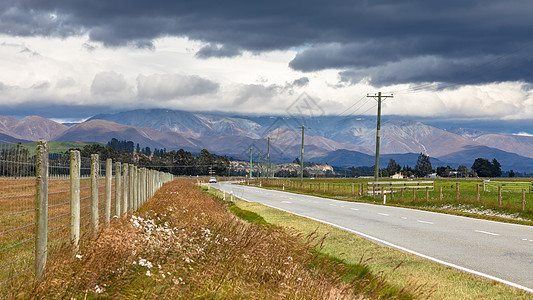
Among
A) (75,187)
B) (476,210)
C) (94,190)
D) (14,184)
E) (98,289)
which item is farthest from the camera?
(476,210)

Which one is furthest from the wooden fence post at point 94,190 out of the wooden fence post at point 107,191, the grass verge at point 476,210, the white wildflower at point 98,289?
the grass verge at point 476,210

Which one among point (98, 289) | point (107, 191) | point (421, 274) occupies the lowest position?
point (421, 274)

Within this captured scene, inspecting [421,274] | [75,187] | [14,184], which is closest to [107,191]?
[75,187]

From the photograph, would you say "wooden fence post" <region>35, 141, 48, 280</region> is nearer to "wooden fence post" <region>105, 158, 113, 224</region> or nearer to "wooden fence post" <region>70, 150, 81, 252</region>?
"wooden fence post" <region>70, 150, 81, 252</region>

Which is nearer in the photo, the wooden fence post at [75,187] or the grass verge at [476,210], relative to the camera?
the wooden fence post at [75,187]

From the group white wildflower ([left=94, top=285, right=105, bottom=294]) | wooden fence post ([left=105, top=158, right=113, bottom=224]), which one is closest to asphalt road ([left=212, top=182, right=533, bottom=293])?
white wildflower ([left=94, top=285, right=105, bottom=294])

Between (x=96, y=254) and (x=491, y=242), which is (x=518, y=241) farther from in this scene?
(x=96, y=254)

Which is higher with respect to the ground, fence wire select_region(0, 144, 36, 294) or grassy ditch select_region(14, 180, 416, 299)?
fence wire select_region(0, 144, 36, 294)

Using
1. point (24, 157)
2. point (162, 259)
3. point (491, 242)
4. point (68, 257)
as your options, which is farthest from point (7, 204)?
point (491, 242)

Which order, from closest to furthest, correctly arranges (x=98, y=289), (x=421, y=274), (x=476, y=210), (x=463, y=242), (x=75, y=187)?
(x=98, y=289)
(x=75, y=187)
(x=421, y=274)
(x=463, y=242)
(x=476, y=210)

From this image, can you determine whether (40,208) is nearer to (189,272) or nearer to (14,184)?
(14,184)

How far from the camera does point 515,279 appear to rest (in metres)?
9.28

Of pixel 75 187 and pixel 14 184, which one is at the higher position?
pixel 14 184

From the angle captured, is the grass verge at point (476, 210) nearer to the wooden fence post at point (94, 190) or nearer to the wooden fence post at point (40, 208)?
the wooden fence post at point (94, 190)
